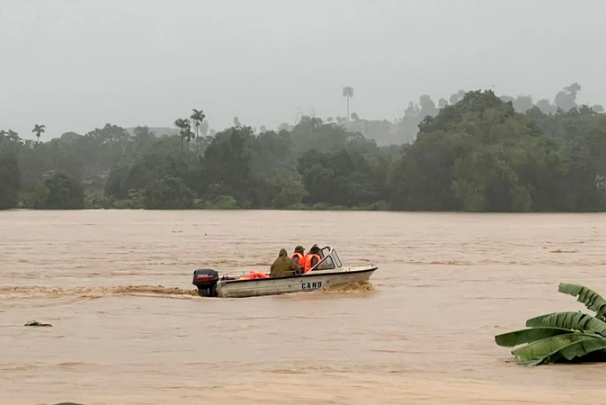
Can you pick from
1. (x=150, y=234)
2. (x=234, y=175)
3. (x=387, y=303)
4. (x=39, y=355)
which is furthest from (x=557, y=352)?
(x=234, y=175)

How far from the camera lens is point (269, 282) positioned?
21.5m

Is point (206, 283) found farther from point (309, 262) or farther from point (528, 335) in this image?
point (528, 335)

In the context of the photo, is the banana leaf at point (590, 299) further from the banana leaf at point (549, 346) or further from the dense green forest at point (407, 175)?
the dense green forest at point (407, 175)

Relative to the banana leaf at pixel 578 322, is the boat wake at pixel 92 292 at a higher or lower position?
lower

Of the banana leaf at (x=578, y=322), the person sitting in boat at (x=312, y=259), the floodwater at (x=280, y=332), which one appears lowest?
the floodwater at (x=280, y=332)

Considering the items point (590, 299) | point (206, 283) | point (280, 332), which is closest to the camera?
point (590, 299)

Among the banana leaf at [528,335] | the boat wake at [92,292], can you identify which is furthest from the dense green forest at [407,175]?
the banana leaf at [528,335]

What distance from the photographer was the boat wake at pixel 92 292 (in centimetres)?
2253

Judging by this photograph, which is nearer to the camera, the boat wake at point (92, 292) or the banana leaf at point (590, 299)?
the banana leaf at point (590, 299)

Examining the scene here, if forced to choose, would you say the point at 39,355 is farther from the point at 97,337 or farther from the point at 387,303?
the point at 387,303

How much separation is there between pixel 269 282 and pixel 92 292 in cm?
427

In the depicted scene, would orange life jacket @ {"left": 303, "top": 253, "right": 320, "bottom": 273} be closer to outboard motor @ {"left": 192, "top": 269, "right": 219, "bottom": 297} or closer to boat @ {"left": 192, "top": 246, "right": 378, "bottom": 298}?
boat @ {"left": 192, "top": 246, "right": 378, "bottom": 298}

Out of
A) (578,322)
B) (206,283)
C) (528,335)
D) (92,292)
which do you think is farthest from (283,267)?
(578,322)

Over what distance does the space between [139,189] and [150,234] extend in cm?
6032
